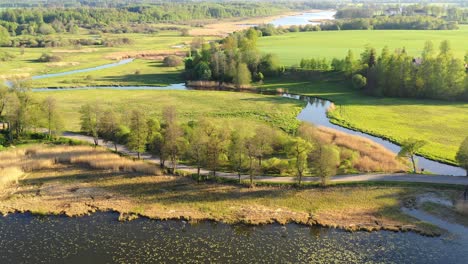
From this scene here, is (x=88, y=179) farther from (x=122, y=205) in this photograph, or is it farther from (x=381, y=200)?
(x=381, y=200)

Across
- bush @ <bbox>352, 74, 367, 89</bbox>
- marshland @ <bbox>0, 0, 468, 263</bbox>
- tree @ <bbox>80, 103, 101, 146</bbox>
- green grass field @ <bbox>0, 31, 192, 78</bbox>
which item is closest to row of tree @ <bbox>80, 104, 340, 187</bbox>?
marshland @ <bbox>0, 0, 468, 263</bbox>

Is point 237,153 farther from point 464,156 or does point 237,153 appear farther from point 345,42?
point 345,42

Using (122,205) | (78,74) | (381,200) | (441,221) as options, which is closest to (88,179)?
(122,205)

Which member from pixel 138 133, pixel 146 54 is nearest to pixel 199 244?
pixel 138 133

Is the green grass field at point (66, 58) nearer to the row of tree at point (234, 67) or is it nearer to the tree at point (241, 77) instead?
the row of tree at point (234, 67)

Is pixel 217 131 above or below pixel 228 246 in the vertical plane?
above
